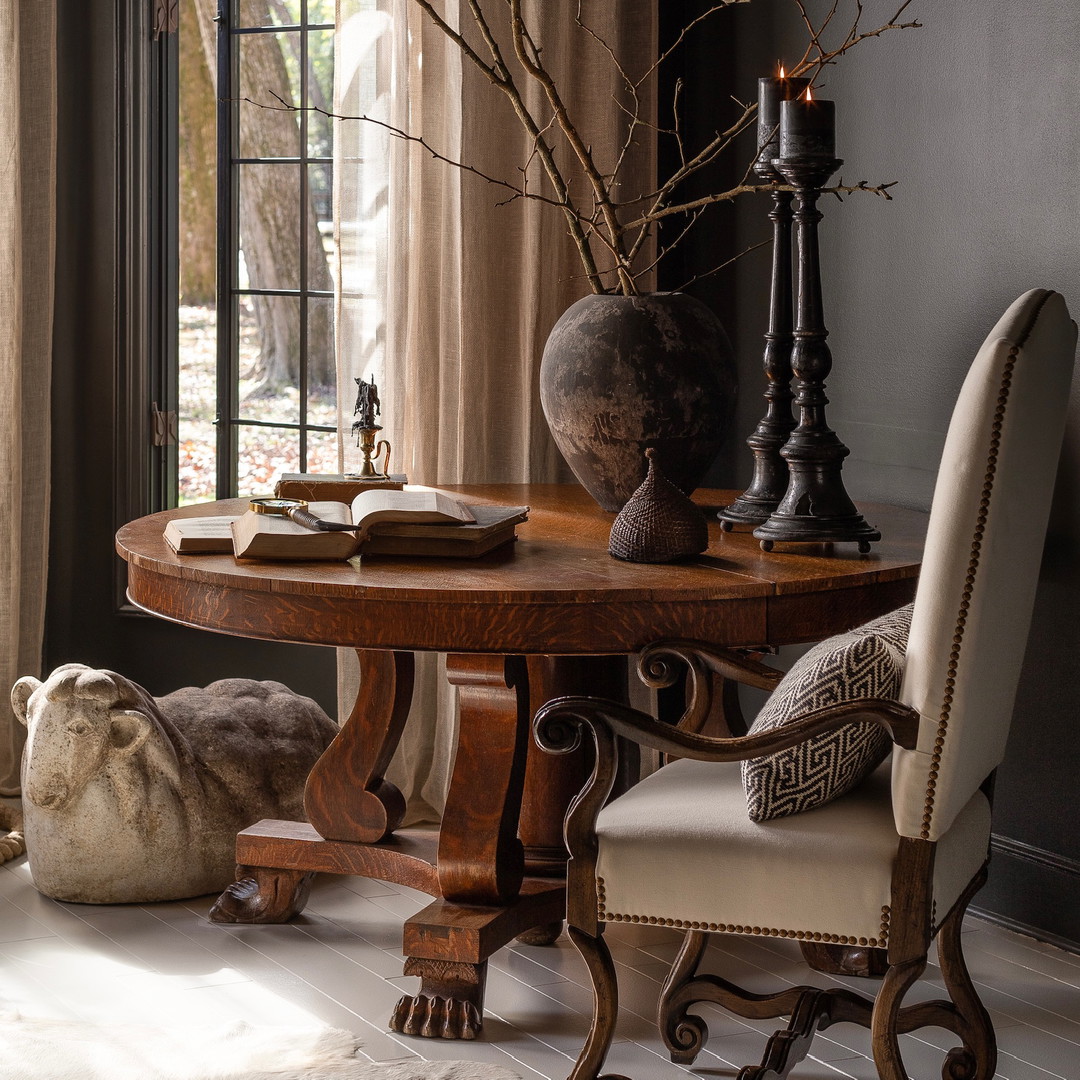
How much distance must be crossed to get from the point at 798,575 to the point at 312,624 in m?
0.68

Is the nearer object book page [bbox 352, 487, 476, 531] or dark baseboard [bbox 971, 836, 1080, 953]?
book page [bbox 352, 487, 476, 531]

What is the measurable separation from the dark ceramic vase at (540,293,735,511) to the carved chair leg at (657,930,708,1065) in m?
0.77

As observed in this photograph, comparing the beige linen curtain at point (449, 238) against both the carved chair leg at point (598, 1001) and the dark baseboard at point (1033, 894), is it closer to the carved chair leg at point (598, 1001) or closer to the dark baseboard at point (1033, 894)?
the dark baseboard at point (1033, 894)

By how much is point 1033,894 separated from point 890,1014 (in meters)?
1.14

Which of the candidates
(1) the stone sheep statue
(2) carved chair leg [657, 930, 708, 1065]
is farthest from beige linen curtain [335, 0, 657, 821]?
(2) carved chair leg [657, 930, 708, 1065]

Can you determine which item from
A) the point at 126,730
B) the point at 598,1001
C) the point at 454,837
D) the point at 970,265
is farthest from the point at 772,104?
the point at 126,730

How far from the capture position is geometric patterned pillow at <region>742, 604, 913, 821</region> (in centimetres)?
179

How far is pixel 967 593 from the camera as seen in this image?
66.7 inches

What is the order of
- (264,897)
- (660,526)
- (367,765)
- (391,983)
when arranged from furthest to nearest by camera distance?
(264,897)
(367,765)
(391,983)
(660,526)

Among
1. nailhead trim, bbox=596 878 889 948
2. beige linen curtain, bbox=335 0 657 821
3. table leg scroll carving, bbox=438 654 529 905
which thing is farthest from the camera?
beige linen curtain, bbox=335 0 657 821

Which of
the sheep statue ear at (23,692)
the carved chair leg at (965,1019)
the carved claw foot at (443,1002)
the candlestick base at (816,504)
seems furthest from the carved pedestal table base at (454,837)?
the carved chair leg at (965,1019)

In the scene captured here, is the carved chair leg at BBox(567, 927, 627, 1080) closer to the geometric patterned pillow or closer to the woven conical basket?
the geometric patterned pillow

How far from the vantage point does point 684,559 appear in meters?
2.21

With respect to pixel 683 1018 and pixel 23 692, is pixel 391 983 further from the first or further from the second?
pixel 23 692
